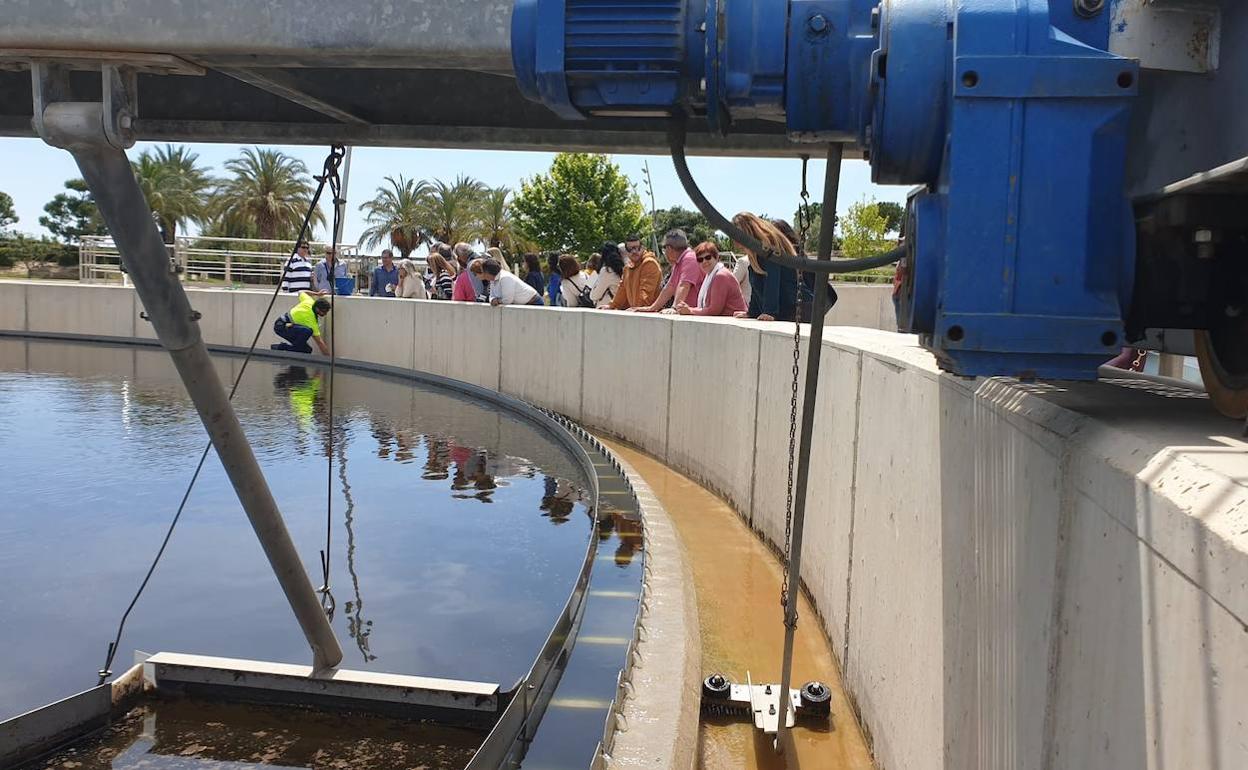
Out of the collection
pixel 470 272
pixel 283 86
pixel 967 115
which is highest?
pixel 283 86

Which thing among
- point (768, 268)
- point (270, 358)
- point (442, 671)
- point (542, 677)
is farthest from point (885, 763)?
point (270, 358)

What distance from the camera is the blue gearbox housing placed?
7.18ft

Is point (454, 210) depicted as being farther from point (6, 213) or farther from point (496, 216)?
point (6, 213)

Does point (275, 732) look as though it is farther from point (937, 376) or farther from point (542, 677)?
point (937, 376)

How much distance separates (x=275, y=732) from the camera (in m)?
4.59

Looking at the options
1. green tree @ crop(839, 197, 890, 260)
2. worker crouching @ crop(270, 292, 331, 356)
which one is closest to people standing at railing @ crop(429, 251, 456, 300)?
worker crouching @ crop(270, 292, 331, 356)

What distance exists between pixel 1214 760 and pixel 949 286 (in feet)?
3.57

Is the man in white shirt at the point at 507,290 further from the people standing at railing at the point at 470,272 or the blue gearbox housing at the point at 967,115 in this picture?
the blue gearbox housing at the point at 967,115

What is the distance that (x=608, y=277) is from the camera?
13.8m

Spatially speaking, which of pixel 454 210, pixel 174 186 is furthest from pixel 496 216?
pixel 174 186

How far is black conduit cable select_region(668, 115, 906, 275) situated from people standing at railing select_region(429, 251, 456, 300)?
51.4 feet

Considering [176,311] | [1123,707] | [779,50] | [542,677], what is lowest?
[542,677]

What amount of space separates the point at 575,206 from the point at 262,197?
1413cm

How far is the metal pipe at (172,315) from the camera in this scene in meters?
3.46
